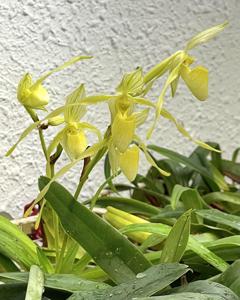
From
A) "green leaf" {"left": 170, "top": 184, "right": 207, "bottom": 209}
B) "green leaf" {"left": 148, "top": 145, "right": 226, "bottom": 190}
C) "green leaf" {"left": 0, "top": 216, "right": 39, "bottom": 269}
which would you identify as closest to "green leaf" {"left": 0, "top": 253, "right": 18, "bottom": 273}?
"green leaf" {"left": 0, "top": 216, "right": 39, "bottom": 269}

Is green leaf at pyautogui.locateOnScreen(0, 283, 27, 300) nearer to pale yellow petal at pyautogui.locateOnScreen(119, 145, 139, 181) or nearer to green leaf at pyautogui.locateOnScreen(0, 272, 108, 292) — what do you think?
green leaf at pyautogui.locateOnScreen(0, 272, 108, 292)

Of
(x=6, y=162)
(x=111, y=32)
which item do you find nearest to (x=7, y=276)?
(x=6, y=162)

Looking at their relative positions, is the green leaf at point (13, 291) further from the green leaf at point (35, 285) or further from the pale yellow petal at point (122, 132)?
the pale yellow petal at point (122, 132)

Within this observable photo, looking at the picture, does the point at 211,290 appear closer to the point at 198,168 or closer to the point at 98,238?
the point at 98,238

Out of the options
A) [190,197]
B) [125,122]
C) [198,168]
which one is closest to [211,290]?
[125,122]

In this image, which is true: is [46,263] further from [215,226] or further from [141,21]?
[141,21]

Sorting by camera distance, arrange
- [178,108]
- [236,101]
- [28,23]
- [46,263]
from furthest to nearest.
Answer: [236,101], [178,108], [28,23], [46,263]
